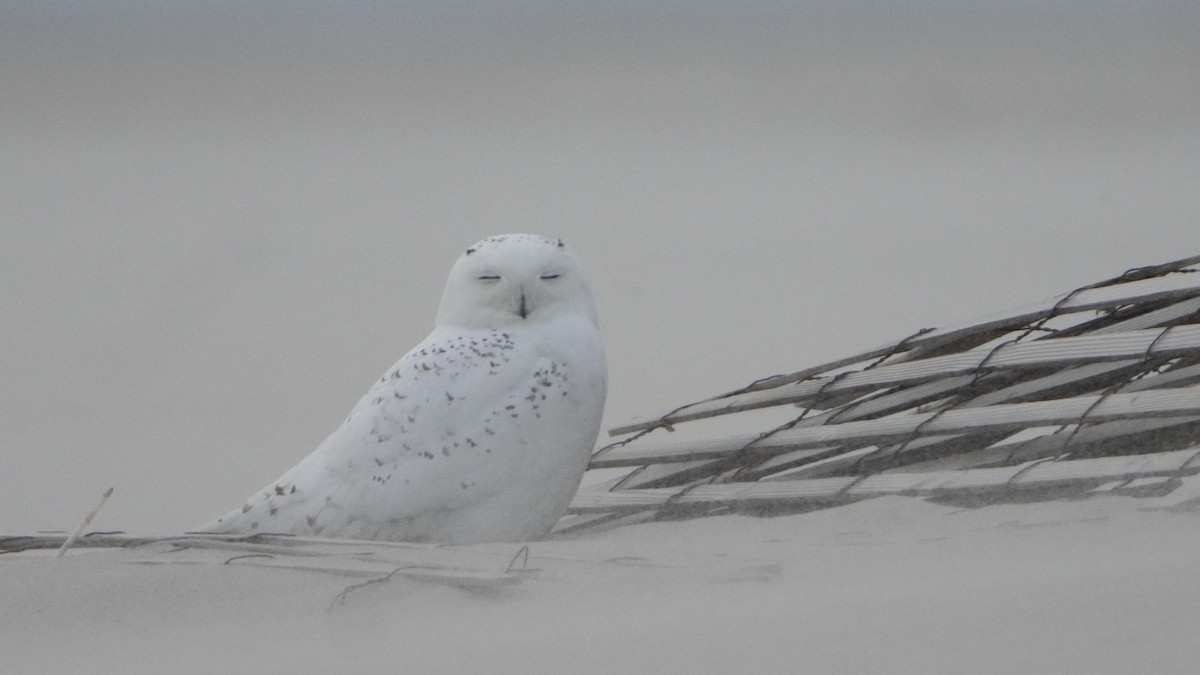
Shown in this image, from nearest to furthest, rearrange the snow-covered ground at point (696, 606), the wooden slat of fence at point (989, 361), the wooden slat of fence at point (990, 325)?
the snow-covered ground at point (696, 606) < the wooden slat of fence at point (989, 361) < the wooden slat of fence at point (990, 325)

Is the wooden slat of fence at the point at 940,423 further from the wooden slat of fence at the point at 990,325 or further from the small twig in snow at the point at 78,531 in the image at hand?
the small twig in snow at the point at 78,531

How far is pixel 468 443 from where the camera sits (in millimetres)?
1670

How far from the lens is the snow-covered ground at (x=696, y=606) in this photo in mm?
997

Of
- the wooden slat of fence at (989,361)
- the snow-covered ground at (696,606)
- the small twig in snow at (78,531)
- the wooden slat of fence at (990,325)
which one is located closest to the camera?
the snow-covered ground at (696,606)

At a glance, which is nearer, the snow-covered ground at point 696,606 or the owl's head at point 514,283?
the snow-covered ground at point 696,606

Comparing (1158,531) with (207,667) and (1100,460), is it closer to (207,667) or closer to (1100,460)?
(1100,460)

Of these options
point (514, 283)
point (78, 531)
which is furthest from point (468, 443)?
point (78, 531)

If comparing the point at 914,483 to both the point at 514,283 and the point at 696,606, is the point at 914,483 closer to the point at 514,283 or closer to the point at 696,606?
the point at 696,606

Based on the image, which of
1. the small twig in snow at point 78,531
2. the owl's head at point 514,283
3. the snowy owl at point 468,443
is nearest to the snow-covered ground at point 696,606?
the small twig in snow at point 78,531

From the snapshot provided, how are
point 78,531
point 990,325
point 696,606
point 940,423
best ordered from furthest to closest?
point 990,325 → point 940,423 → point 78,531 → point 696,606

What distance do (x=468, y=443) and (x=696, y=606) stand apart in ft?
2.04

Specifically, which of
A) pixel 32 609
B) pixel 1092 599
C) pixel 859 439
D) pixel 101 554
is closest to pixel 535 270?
pixel 859 439

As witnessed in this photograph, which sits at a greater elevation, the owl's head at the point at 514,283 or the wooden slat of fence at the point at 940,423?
the owl's head at the point at 514,283

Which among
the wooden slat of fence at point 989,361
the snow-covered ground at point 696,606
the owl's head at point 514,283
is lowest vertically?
the snow-covered ground at point 696,606
